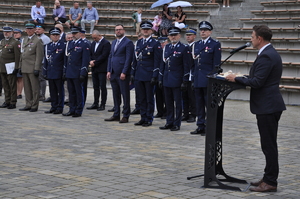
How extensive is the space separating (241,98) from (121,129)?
17.5 feet

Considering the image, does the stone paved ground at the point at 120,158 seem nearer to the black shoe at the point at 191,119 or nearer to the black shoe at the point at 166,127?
the black shoe at the point at 166,127

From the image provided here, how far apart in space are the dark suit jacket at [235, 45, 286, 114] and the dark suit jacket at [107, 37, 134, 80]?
209 inches

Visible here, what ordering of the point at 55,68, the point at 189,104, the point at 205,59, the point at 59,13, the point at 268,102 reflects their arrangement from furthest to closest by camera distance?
the point at 59,13 → the point at 55,68 → the point at 189,104 → the point at 205,59 → the point at 268,102

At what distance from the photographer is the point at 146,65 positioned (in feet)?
35.5

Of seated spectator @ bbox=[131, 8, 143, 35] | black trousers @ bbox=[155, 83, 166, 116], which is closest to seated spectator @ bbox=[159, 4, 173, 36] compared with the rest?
seated spectator @ bbox=[131, 8, 143, 35]

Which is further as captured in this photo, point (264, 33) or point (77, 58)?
point (77, 58)

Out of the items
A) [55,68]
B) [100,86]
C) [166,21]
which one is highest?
[166,21]

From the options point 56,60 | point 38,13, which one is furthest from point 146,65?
point 38,13

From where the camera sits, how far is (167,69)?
1026 centimetres

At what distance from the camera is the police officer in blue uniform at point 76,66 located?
12.0 m

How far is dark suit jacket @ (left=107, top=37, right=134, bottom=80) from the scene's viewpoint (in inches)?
437

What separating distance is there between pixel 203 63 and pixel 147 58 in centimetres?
138

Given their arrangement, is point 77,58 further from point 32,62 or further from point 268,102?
point 268,102

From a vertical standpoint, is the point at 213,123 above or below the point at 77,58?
below
